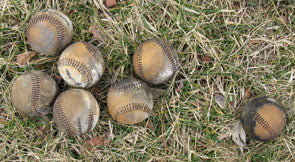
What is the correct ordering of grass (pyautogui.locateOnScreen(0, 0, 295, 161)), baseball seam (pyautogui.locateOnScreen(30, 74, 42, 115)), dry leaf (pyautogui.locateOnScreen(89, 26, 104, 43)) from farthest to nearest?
dry leaf (pyautogui.locateOnScreen(89, 26, 104, 43)), grass (pyautogui.locateOnScreen(0, 0, 295, 161)), baseball seam (pyautogui.locateOnScreen(30, 74, 42, 115))

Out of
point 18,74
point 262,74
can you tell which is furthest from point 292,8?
point 18,74

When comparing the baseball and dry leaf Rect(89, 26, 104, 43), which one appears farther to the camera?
dry leaf Rect(89, 26, 104, 43)

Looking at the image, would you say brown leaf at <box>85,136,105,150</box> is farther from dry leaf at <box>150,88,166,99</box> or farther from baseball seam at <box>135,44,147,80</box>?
baseball seam at <box>135,44,147,80</box>

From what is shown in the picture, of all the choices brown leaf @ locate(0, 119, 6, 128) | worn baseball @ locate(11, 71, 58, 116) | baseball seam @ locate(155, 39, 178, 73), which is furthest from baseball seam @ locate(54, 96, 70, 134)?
baseball seam @ locate(155, 39, 178, 73)

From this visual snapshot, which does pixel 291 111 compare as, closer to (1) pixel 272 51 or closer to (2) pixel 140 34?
(1) pixel 272 51

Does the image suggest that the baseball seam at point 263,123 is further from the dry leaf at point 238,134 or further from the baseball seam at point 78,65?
the baseball seam at point 78,65

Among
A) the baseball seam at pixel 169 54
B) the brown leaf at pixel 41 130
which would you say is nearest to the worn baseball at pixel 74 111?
the brown leaf at pixel 41 130
